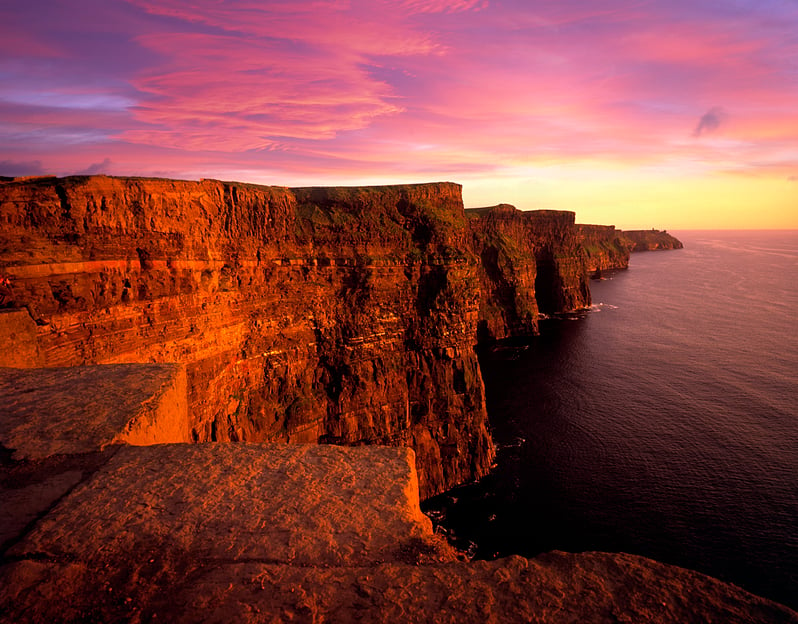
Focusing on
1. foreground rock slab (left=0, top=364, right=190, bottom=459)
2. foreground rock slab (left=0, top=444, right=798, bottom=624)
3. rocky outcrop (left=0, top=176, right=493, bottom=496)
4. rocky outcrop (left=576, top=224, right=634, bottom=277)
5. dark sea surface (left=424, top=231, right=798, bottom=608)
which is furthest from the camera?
rocky outcrop (left=576, top=224, right=634, bottom=277)

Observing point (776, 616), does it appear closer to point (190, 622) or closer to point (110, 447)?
point (190, 622)

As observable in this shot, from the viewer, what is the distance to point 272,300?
2653 centimetres

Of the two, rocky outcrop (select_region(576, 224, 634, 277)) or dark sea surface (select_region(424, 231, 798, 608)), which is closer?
dark sea surface (select_region(424, 231, 798, 608))

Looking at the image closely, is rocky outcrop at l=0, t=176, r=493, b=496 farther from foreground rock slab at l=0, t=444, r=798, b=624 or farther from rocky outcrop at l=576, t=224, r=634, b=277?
rocky outcrop at l=576, t=224, r=634, b=277

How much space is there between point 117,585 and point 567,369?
6449 centimetres

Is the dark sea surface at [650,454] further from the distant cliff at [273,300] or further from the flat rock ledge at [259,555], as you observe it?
the flat rock ledge at [259,555]

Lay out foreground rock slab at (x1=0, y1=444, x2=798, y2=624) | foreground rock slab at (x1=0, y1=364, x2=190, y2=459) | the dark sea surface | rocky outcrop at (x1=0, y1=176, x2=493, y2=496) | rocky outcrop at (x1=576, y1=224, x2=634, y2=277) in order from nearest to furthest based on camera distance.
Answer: foreground rock slab at (x1=0, y1=444, x2=798, y2=624), foreground rock slab at (x1=0, y1=364, x2=190, y2=459), rocky outcrop at (x1=0, y1=176, x2=493, y2=496), the dark sea surface, rocky outcrop at (x1=576, y1=224, x2=634, y2=277)

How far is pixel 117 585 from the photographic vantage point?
315cm

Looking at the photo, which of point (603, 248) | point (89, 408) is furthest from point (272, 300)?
point (603, 248)

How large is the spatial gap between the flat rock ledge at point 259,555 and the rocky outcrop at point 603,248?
17256cm

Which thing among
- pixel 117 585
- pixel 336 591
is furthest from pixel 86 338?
pixel 336 591

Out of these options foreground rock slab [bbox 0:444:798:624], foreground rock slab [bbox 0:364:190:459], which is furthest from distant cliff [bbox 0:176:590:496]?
foreground rock slab [bbox 0:444:798:624]

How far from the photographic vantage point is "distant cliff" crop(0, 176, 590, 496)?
16703 mm

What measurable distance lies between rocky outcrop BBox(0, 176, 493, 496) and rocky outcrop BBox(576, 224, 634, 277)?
481 feet
